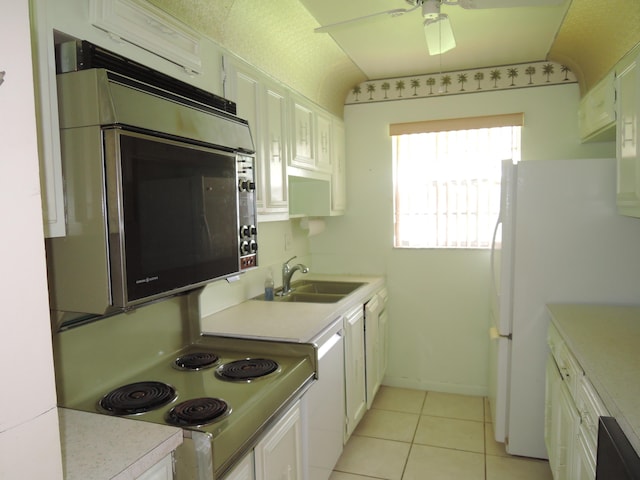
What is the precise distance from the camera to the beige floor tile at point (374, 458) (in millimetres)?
2570

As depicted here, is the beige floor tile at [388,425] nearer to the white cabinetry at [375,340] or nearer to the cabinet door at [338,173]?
the white cabinetry at [375,340]

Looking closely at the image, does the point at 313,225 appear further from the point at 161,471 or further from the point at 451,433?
the point at 161,471

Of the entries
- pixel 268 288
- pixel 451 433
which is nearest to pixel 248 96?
pixel 268 288

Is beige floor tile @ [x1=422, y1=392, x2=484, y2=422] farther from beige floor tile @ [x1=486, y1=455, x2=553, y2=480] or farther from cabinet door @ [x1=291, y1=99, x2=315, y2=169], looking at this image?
cabinet door @ [x1=291, y1=99, x2=315, y2=169]

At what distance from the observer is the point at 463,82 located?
345cm

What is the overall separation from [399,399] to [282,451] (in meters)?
2.05

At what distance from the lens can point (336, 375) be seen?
2.36 m

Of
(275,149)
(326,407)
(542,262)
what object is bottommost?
(326,407)

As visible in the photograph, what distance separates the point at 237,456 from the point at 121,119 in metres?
0.98

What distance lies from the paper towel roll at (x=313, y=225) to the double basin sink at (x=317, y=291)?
16.5 inches

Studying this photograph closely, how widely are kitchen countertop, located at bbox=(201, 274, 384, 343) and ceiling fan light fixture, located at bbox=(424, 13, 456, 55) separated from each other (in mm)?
1395

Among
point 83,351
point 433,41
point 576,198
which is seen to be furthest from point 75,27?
point 576,198

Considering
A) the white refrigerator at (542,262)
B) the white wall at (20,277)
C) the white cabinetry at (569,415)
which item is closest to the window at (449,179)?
the white refrigerator at (542,262)

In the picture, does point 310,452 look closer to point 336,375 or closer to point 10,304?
point 336,375
